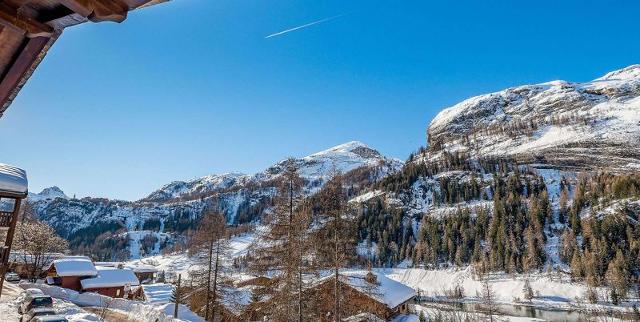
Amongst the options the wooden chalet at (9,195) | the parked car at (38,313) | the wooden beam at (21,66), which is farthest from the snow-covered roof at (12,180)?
the wooden beam at (21,66)

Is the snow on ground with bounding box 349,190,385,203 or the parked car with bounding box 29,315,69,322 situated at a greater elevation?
the snow on ground with bounding box 349,190,385,203

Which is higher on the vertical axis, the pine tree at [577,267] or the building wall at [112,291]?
the building wall at [112,291]

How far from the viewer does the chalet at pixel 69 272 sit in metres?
38.6

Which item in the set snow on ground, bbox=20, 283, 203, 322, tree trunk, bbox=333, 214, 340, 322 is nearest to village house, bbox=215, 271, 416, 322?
tree trunk, bbox=333, 214, 340, 322

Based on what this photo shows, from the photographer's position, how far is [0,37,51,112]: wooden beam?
8.57ft

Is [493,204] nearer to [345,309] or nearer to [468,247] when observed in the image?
[468,247]

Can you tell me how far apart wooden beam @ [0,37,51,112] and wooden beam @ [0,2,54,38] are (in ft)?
1.27

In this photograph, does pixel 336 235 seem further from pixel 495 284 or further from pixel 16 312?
pixel 495 284

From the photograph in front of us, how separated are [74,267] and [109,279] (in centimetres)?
407

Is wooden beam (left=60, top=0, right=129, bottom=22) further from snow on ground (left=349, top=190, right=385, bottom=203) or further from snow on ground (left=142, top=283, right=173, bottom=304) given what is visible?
snow on ground (left=349, top=190, right=385, bottom=203)

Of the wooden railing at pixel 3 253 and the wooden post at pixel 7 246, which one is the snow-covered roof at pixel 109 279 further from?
the wooden railing at pixel 3 253

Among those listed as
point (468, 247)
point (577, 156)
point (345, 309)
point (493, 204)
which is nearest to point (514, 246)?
point (468, 247)

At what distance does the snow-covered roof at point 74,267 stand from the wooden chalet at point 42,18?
149 ft

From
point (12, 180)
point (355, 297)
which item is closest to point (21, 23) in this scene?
point (12, 180)
